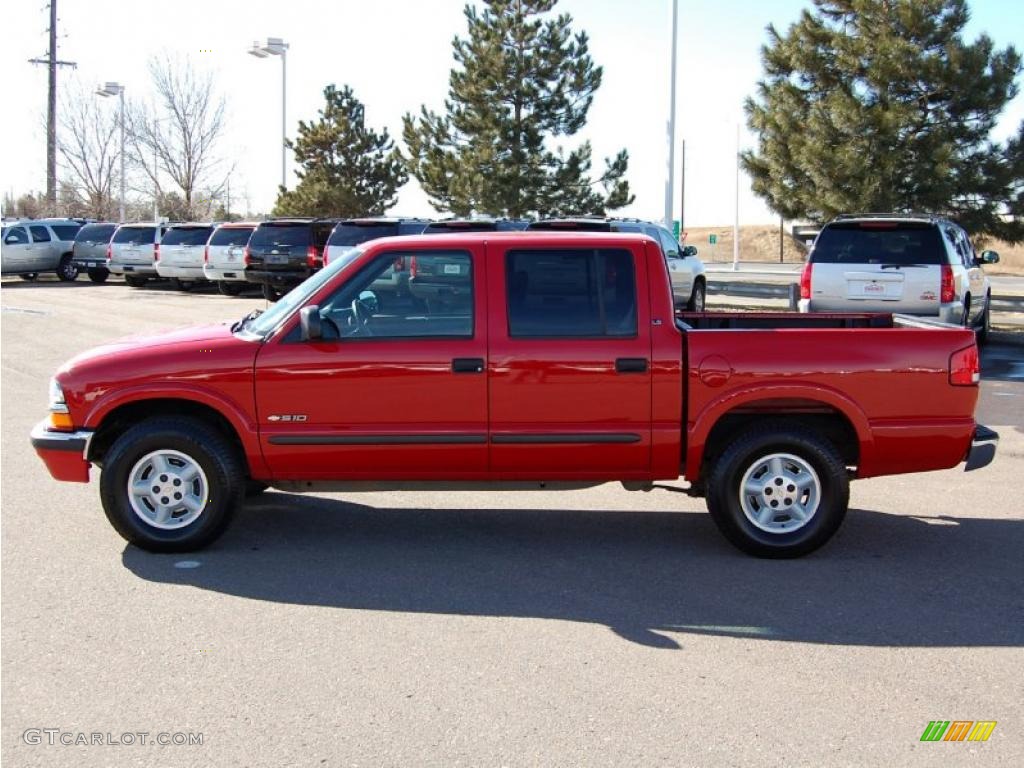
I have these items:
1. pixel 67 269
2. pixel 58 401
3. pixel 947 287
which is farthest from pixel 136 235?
pixel 58 401

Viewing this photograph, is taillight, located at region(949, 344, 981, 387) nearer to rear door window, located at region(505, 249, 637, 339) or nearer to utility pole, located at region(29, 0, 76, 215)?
rear door window, located at region(505, 249, 637, 339)

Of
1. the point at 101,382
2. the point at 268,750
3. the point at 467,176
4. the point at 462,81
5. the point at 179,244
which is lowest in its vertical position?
the point at 268,750

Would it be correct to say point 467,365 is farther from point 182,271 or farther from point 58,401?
point 182,271

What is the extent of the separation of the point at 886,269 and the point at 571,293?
8.27 metres

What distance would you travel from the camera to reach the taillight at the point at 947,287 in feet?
43.8

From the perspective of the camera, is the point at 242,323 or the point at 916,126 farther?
the point at 916,126

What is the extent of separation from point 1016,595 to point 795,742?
2.28 meters

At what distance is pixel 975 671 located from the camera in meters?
4.84

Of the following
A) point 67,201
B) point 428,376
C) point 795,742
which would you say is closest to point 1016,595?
point 795,742

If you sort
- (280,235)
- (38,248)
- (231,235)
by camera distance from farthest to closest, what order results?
(38,248), (231,235), (280,235)

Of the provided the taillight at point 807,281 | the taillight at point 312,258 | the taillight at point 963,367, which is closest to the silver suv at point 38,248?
the taillight at point 312,258

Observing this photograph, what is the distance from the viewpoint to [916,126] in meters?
23.5

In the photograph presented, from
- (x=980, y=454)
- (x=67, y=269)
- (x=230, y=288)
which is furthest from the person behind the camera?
(x=67, y=269)

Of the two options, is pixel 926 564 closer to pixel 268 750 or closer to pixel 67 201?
pixel 268 750
